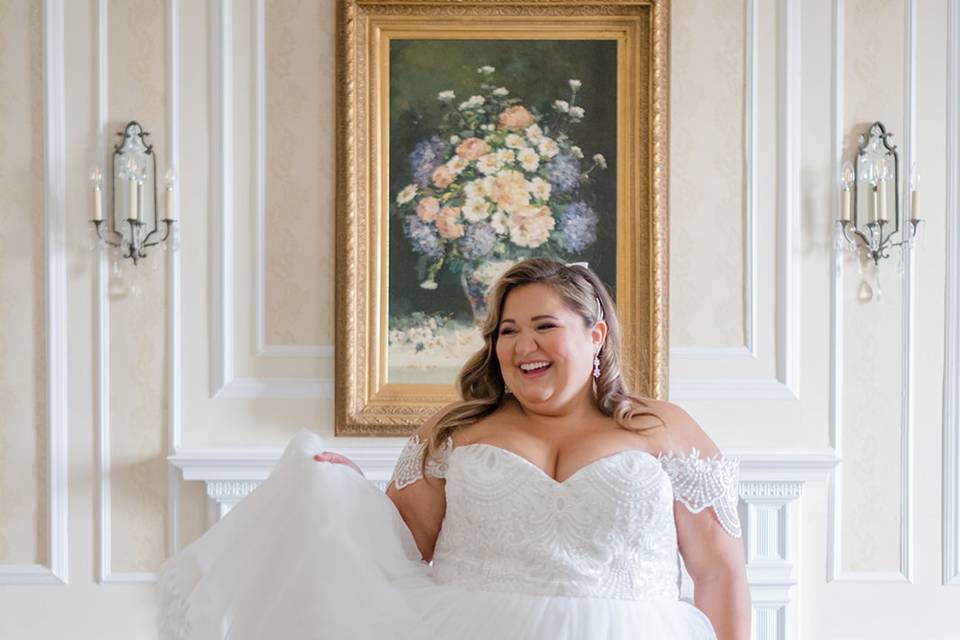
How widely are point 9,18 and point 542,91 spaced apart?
6.34 ft

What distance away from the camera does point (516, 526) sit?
222 centimetres

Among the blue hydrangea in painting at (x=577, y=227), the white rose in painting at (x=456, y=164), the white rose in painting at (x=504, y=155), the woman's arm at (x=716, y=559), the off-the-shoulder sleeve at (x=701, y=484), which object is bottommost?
the woman's arm at (x=716, y=559)

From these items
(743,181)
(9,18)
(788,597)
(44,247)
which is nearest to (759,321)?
(743,181)

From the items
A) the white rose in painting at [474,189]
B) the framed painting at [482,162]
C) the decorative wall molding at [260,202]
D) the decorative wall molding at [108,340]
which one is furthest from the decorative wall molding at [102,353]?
the white rose in painting at [474,189]

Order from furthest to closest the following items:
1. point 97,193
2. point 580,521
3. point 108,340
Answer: point 108,340 < point 97,193 < point 580,521

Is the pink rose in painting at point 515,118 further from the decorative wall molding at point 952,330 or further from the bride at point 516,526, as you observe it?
the decorative wall molding at point 952,330

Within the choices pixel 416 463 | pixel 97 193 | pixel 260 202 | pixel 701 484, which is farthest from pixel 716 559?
pixel 97 193

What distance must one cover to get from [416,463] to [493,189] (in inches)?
60.0

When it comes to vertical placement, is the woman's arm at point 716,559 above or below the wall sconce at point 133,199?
below

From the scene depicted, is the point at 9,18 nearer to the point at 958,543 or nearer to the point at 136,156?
the point at 136,156

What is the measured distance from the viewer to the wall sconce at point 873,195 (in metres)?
3.65

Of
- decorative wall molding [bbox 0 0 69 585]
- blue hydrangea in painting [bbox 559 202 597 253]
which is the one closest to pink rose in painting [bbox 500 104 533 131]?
blue hydrangea in painting [bbox 559 202 597 253]

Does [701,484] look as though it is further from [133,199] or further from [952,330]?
[133,199]

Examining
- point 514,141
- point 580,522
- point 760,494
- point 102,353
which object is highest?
point 514,141
